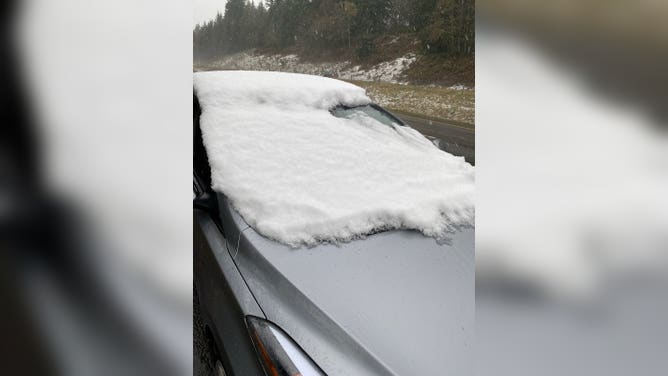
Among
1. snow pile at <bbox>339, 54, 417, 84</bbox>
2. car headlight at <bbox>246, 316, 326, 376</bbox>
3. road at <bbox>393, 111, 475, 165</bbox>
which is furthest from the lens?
snow pile at <bbox>339, 54, 417, 84</bbox>

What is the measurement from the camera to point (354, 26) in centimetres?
203

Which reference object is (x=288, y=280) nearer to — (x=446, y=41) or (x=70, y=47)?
(x=70, y=47)

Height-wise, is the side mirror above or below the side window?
below

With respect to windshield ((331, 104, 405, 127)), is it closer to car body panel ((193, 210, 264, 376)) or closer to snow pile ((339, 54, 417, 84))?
snow pile ((339, 54, 417, 84))

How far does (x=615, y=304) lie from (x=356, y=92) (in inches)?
53.0

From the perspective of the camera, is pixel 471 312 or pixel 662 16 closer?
pixel 662 16

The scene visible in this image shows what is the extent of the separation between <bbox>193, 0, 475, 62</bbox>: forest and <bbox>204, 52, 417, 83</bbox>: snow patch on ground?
4cm

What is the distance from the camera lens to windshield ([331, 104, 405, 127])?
5.02 feet

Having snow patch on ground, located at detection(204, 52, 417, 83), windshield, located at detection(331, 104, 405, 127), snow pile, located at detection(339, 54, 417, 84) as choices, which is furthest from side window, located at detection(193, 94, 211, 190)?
snow pile, located at detection(339, 54, 417, 84)

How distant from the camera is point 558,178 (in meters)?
0.41

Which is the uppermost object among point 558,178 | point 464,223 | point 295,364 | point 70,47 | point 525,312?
point 70,47

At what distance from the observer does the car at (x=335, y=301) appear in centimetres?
76

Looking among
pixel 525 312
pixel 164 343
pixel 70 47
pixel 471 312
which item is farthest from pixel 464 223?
pixel 70 47

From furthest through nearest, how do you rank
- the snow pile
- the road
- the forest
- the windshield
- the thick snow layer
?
1. the snow pile
2. the road
3. the forest
4. the windshield
5. the thick snow layer
